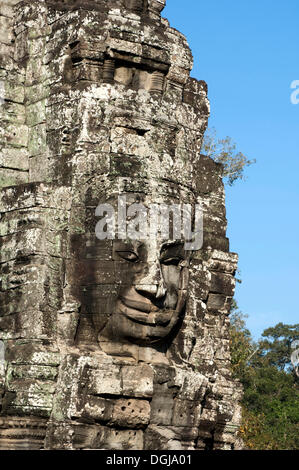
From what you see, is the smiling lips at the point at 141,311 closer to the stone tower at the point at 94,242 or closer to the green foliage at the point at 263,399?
the stone tower at the point at 94,242

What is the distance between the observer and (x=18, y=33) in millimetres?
13562

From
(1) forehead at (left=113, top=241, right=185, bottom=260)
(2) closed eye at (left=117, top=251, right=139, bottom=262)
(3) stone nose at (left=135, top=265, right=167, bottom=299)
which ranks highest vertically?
(1) forehead at (left=113, top=241, right=185, bottom=260)

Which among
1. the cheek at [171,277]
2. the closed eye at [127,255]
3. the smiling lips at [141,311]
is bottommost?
the smiling lips at [141,311]

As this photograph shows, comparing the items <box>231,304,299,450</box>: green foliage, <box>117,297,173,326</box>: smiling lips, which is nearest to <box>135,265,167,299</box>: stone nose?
<box>117,297,173,326</box>: smiling lips

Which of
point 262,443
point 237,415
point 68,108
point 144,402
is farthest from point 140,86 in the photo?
point 262,443

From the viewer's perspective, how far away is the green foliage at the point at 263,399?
97.5ft

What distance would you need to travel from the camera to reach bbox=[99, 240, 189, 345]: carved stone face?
12.3 metres

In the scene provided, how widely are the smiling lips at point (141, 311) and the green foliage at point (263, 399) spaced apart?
1608 cm

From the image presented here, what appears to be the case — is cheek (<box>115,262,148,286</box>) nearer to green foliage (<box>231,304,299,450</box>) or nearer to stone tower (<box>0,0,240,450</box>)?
stone tower (<box>0,0,240,450</box>)

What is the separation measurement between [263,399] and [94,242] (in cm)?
2833

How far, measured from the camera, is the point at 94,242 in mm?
12461

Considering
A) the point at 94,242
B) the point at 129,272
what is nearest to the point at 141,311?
the point at 129,272

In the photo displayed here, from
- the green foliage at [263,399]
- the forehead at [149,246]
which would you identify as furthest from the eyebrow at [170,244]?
the green foliage at [263,399]

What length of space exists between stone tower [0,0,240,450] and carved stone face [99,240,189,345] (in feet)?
0.05
